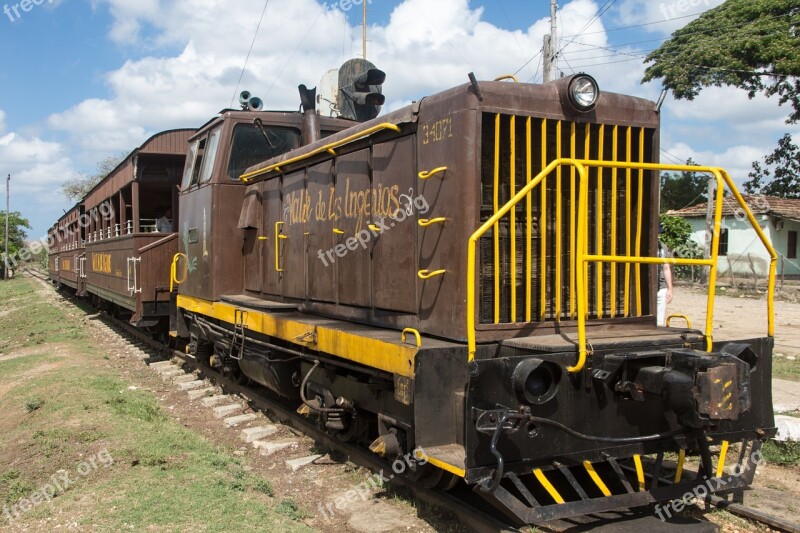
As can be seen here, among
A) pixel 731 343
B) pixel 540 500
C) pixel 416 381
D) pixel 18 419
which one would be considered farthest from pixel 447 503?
pixel 18 419

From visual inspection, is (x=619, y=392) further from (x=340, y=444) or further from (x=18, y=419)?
(x=18, y=419)

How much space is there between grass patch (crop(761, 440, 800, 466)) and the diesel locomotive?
0.47 meters

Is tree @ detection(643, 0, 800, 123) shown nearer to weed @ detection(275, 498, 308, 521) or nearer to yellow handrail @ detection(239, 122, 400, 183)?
yellow handrail @ detection(239, 122, 400, 183)

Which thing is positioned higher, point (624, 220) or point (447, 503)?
point (624, 220)

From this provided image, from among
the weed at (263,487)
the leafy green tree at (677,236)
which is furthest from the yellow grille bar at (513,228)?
the leafy green tree at (677,236)

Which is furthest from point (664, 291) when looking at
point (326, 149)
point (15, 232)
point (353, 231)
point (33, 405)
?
point (15, 232)

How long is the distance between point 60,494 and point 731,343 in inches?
182

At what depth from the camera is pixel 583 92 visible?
4168 millimetres

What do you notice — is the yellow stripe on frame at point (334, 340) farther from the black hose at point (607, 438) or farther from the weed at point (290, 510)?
the weed at point (290, 510)

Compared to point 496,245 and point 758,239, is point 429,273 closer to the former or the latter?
point 496,245

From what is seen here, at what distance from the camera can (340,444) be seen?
5.54 m

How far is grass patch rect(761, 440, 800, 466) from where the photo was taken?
17.6 feet

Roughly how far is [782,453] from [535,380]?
3.37 m

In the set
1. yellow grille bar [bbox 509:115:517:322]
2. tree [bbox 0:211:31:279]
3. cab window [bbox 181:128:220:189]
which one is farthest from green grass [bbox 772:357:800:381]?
tree [bbox 0:211:31:279]
